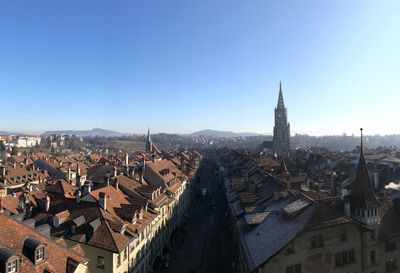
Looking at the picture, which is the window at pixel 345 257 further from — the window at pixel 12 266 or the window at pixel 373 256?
the window at pixel 12 266

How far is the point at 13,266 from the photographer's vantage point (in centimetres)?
2344

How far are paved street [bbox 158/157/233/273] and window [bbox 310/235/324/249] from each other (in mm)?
21165

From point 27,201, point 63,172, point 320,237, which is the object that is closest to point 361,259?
point 320,237

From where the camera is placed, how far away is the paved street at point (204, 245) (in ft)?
178

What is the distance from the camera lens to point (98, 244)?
39188 millimetres

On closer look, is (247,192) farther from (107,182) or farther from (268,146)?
(268,146)

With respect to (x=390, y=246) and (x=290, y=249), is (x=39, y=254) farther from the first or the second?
(x=390, y=246)

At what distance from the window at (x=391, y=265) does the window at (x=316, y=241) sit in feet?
33.0

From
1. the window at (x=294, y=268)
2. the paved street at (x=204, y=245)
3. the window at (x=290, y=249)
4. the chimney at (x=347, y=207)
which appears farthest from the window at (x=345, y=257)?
the paved street at (x=204, y=245)

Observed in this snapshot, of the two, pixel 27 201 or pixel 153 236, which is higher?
pixel 27 201

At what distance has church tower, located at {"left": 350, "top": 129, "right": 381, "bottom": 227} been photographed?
124ft

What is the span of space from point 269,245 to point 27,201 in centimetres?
3266

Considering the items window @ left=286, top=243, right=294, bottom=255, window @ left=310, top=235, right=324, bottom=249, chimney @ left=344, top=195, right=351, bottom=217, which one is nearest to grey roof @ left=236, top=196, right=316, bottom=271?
window @ left=286, top=243, right=294, bottom=255

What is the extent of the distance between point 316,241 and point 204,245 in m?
32.8
